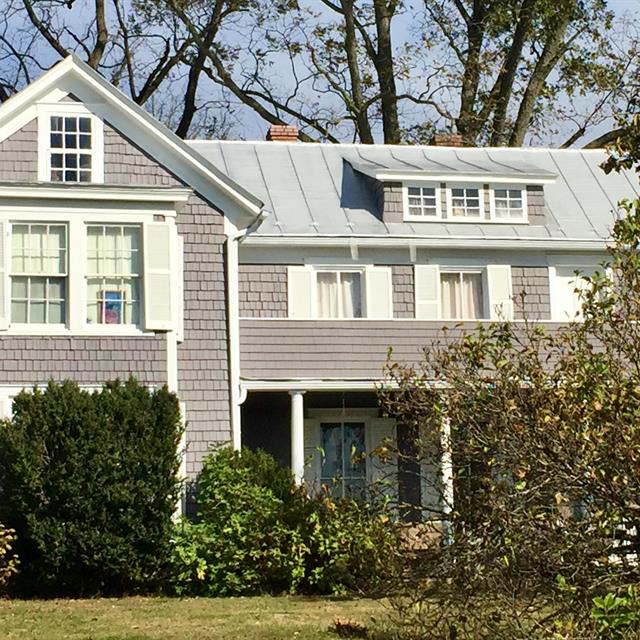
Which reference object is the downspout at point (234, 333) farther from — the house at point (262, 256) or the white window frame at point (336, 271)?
the white window frame at point (336, 271)

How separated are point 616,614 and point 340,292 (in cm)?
1358

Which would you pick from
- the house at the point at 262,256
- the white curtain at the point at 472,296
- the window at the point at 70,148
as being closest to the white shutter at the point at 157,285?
the house at the point at 262,256

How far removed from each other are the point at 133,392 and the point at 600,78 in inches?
751

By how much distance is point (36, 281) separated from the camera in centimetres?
1706

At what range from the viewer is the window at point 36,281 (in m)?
17.0

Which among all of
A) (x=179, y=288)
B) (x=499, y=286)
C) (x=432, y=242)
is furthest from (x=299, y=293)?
(x=499, y=286)

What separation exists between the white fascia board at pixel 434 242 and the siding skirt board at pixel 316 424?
243cm

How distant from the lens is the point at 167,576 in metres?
15.7

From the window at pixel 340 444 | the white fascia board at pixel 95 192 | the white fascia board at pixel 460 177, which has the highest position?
the white fascia board at pixel 460 177

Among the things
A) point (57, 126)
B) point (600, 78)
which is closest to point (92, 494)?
point (57, 126)

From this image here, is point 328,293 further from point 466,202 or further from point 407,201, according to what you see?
point 466,202

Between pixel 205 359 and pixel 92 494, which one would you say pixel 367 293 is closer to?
pixel 205 359

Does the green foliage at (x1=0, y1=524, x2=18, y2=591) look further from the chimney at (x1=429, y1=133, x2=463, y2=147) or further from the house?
the chimney at (x1=429, y1=133, x2=463, y2=147)

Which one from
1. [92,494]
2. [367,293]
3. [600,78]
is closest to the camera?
[92,494]
